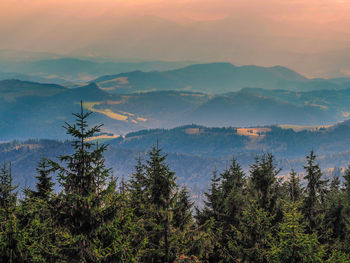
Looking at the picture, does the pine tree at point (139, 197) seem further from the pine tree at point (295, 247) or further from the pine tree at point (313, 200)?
the pine tree at point (313, 200)

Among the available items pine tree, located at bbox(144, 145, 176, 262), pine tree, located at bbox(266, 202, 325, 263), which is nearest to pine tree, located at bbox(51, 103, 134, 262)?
pine tree, located at bbox(144, 145, 176, 262)

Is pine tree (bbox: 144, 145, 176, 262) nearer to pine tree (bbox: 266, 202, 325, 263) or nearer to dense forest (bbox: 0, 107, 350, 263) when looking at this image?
dense forest (bbox: 0, 107, 350, 263)

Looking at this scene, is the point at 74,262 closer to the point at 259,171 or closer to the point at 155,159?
the point at 155,159

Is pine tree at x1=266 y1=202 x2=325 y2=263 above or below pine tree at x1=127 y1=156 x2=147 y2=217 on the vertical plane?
below

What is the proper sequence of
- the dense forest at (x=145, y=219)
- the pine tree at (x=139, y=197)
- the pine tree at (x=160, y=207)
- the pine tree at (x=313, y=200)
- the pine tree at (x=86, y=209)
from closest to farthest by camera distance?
the pine tree at (x=86, y=209)
the dense forest at (x=145, y=219)
the pine tree at (x=160, y=207)
the pine tree at (x=139, y=197)
the pine tree at (x=313, y=200)

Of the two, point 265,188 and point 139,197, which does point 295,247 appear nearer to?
point 265,188

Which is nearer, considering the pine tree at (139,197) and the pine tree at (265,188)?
the pine tree at (139,197)

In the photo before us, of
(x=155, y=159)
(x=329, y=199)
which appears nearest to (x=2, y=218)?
(x=155, y=159)

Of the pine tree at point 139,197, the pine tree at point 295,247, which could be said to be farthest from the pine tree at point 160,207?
the pine tree at point 295,247
